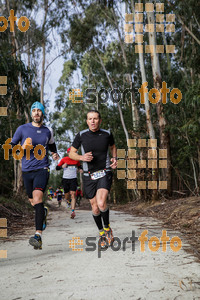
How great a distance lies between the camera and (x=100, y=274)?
9.95ft

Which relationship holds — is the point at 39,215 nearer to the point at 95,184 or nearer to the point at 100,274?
the point at 95,184

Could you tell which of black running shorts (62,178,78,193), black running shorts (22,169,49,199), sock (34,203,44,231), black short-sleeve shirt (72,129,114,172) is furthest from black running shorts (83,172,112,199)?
black running shorts (62,178,78,193)

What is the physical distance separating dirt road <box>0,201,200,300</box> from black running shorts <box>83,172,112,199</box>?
69 centimetres

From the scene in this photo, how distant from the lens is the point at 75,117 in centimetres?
3167

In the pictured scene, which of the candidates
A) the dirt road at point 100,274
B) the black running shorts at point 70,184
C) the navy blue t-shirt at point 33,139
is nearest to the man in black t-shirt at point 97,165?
the navy blue t-shirt at point 33,139

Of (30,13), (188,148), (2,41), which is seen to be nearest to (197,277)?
(188,148)

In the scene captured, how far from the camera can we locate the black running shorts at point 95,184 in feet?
14.8

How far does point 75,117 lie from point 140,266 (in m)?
28.9

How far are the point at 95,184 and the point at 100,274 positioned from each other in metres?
1.68

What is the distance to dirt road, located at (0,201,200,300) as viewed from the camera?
8.34 feet

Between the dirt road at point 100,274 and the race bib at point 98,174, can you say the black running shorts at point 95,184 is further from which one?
the dirt road at point 100,274

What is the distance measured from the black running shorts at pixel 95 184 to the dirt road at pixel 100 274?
0.69m

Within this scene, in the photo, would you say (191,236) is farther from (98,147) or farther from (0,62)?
(0,62)

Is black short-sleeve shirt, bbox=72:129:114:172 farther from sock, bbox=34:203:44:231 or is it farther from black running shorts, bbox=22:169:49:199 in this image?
sock, bbox=34:203:44:231
